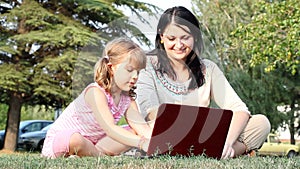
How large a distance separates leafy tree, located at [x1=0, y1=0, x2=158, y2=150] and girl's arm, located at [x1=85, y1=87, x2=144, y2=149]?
1113 cm

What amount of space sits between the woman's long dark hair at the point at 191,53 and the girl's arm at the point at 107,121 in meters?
0.65

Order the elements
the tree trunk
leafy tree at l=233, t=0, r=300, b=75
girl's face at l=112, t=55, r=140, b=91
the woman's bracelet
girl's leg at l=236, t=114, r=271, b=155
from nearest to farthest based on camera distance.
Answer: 1. the woman's bracelet
2. girl's face at l=112, t=55, r=140, b=91
3. girl's leg at l=236, t=114, r=271, b=155
4. leafy tree at l=233, t=0, r=300, b=75
5. the tree trunk

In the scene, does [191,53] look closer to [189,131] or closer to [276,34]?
[189,131]

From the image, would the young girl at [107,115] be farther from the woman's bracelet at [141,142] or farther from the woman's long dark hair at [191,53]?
the woman's long dark hair at [191,53]

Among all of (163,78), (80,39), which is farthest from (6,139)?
(163,78)

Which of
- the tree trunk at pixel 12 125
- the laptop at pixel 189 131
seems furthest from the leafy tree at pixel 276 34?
the laptop at pixel 189 131

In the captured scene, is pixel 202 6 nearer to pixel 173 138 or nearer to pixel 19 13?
pixel 19 13

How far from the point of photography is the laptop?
301cm

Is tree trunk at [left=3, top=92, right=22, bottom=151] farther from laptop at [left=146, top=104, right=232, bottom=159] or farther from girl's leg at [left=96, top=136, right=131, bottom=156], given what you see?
laptop at [left=146, top=104, right=232, bottom=159]

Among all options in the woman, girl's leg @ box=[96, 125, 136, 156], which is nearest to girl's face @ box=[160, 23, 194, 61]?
the woman

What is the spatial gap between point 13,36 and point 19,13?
26.6 inches

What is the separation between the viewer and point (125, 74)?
3.34 m

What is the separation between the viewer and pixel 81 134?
134 inches

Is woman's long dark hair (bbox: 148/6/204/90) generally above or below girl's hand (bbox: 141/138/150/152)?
above
